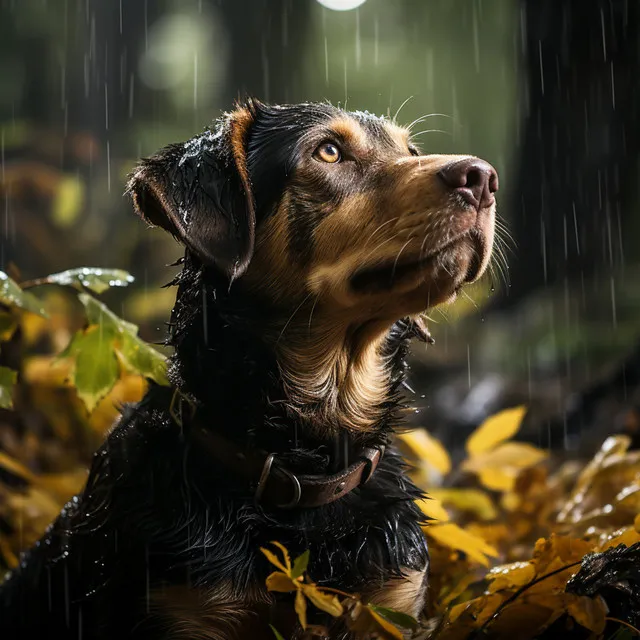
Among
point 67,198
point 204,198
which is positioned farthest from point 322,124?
point 67,198

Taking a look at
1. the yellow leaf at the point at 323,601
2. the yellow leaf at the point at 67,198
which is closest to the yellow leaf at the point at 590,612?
the yellow leaf at the point at 323,601

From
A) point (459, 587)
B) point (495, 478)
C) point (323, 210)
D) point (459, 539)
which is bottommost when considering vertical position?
point (495, 478)

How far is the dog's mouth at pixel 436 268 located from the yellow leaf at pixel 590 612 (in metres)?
0.98

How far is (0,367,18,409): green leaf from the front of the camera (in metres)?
2.23

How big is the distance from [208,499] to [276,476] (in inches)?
8.6

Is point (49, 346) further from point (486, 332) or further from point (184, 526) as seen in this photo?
point (486, 332)

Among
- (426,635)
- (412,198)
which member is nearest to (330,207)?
(412,198)

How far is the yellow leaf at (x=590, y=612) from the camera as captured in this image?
1.62 meters

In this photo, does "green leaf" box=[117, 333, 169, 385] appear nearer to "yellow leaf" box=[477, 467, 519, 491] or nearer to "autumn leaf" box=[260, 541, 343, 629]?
"autumn leaf" box=[260, 541, 343, 629]

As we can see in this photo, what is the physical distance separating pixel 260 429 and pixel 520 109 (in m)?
6.49

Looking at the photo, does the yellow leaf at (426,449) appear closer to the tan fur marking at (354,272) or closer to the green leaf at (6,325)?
the tan fur marking at (354,272)

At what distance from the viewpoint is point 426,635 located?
1.99m

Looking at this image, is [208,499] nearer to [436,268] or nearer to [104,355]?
[104,355]

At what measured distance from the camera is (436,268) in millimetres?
2219
